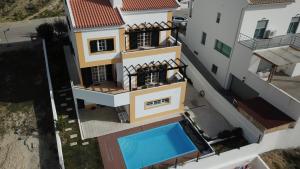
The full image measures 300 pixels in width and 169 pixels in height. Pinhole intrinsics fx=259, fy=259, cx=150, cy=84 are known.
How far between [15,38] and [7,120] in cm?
2207

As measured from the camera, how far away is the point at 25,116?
2902cm

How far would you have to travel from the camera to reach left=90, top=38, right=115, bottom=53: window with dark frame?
2419 cm

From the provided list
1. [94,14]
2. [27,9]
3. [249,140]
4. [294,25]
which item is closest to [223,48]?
[294,25]

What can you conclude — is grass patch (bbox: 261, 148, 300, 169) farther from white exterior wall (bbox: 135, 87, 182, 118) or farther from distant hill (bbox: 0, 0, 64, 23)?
distant hill (bbox: 0, 0, 64, 23)

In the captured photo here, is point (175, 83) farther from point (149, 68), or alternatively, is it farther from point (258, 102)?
point (258, 102)

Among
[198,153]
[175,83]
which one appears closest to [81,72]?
[175,83]

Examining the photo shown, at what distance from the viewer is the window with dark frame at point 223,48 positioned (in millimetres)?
30670

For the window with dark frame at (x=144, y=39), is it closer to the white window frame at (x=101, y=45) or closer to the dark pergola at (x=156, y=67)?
the dark pergola at (x=156, y=67)

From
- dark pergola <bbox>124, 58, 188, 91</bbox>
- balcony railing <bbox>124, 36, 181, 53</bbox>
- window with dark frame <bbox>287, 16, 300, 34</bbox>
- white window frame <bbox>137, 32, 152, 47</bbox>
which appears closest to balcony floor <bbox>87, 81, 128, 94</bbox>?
dark pergola <bbox>124, 58, 188, 91</bbox>

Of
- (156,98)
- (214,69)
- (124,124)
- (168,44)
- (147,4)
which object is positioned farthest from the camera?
(214,69)

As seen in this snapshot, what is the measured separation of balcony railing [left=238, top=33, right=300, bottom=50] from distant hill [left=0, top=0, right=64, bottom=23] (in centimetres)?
4071

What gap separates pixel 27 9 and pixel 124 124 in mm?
41834

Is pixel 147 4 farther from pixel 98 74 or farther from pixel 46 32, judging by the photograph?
pixel 46 32

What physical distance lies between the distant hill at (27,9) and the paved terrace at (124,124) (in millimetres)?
34532
